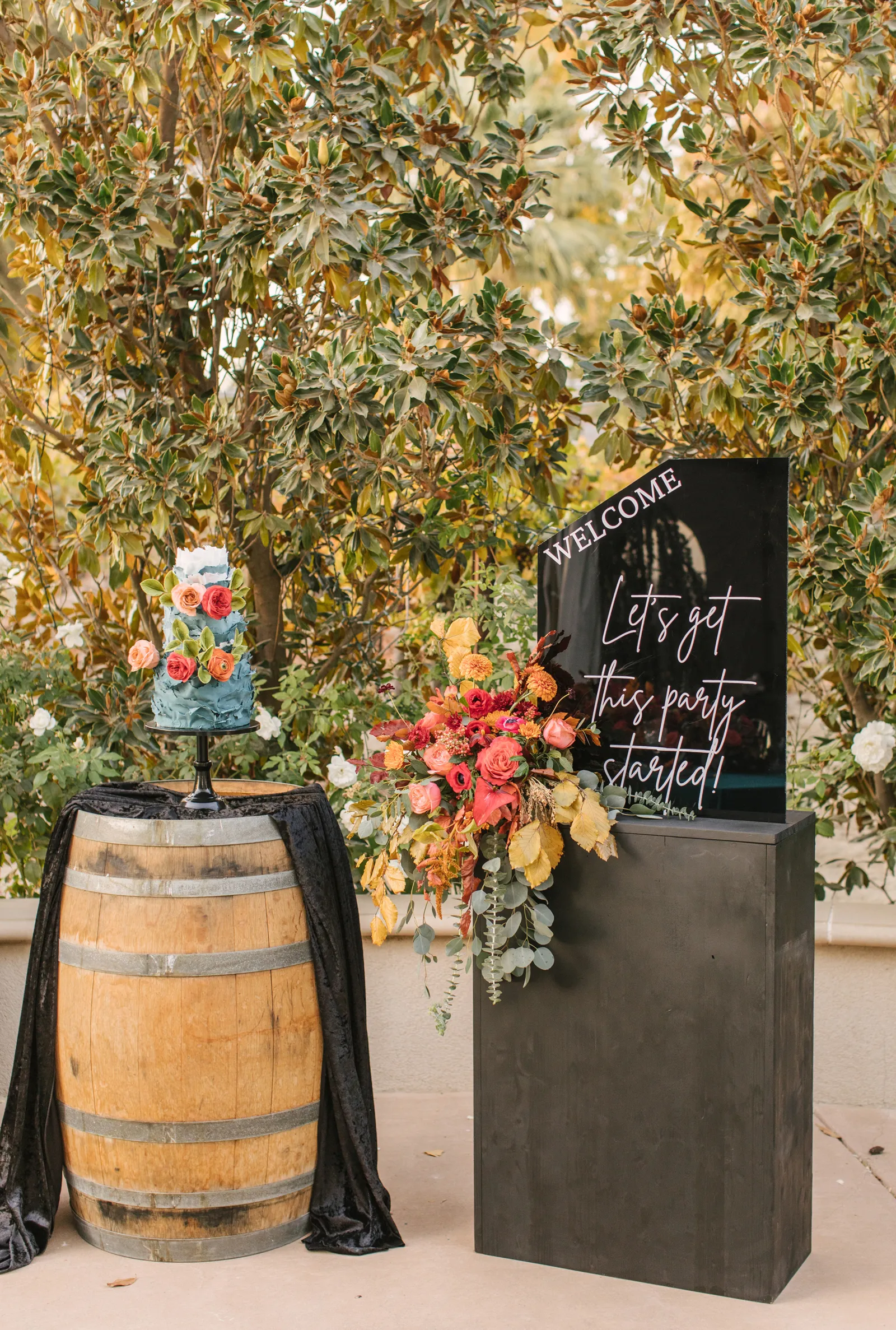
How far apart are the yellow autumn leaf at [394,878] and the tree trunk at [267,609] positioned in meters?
1.63

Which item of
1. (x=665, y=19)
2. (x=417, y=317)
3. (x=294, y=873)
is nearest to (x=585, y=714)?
(x=294, y=873)

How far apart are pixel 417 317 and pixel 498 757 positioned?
4.96ft

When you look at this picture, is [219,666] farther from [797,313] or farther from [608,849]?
[797,313]

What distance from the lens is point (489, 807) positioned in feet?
8.00

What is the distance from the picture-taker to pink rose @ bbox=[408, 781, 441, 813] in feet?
8.21

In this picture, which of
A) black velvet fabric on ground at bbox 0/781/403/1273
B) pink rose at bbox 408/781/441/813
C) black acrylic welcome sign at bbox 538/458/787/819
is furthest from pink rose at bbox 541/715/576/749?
black velvet fabric on ground at bbox 0/781/403/1273

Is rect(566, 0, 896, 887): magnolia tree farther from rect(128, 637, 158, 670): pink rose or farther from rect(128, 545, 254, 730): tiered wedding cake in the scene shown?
rect(128, 637, 158, 670): pink rose

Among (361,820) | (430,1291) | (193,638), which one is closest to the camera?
(430,1291)

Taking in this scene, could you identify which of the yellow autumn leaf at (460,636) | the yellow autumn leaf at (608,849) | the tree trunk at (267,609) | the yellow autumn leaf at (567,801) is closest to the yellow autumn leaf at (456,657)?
the yellow autumn leaf at (460,636)

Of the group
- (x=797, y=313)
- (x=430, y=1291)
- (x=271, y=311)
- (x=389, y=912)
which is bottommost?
(x=430, y=1291)

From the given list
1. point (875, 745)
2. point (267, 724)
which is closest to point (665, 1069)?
point (875, 745)

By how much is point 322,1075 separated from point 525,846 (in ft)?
2.31

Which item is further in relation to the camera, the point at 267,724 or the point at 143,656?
the point at 267,724

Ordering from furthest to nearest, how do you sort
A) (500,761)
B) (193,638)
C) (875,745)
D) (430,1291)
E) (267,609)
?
(267,609) < (875,745) < (193,638) < (430,1291) < (500,761)
